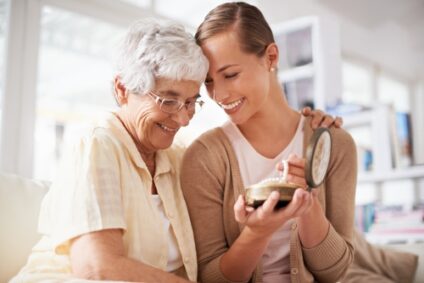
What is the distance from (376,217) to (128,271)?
2.32 meters

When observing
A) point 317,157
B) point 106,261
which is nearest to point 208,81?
point 317,157

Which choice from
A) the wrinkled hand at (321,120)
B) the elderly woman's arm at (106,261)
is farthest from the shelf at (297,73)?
the elderly woman's arm at (106,261)

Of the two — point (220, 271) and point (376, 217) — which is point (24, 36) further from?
point (376, 217)

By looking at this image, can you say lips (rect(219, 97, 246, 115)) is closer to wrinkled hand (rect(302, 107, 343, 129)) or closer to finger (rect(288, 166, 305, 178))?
wrinkled hand (rect(302, 107, 343, 129))

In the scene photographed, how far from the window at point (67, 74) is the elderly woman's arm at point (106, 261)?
552 mm

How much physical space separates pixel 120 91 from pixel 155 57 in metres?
0.17

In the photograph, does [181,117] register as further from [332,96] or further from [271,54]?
[332,96]

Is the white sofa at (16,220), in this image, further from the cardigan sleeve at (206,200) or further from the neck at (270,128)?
the neck at (270,128)

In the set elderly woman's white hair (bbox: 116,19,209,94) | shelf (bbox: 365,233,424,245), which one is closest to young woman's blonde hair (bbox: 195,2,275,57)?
elderly woman's white hair (bbox: 116,19,209,94)

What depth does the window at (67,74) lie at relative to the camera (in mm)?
3323

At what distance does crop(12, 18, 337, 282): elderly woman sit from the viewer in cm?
113

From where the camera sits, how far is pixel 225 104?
1.50 metres

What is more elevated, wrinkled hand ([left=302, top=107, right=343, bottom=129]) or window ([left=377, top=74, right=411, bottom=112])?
window ([left=377, top=74, right=411, bottom=112])

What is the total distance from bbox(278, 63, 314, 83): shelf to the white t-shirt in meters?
2.28
